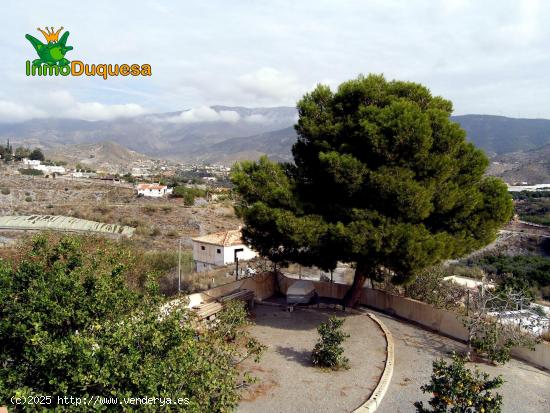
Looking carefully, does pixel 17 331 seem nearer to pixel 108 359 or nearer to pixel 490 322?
pixel 108 359

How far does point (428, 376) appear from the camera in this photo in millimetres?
8500

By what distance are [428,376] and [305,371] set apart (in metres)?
2.39

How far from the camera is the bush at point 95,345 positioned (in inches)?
171

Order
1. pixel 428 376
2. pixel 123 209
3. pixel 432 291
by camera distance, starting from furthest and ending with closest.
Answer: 1. pixel 123 209
2. pixel 432 291
3. pixel 428 376

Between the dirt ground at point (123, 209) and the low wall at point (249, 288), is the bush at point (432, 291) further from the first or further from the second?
the dirt ground at point (123, 209)

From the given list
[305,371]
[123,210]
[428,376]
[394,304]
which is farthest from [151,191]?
[428,376]

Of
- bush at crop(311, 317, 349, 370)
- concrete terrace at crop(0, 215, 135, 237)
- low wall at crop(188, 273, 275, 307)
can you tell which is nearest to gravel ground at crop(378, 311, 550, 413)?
bush at crop(311, 317, 349, 370)

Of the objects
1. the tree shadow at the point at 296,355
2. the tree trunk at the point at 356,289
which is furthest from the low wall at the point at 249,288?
the tree shadow at the point at 296,355

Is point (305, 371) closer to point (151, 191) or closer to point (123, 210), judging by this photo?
point (123, 210)

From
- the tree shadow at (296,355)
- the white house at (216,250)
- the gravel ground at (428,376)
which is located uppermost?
the tree shadow at (296,355)

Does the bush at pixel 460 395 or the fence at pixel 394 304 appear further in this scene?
the fence at pixel 394 304

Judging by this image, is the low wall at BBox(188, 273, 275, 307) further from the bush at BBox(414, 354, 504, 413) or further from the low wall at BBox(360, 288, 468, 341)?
the bush at BBox(414, 354, 504, 413)

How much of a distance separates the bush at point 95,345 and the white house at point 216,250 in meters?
17.7

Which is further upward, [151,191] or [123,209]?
[151,191]
